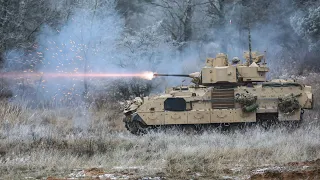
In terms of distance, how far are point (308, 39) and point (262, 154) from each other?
1464 centimetres

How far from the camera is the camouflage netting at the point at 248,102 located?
50.0 ft

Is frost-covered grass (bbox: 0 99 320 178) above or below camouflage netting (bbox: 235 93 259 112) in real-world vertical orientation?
below

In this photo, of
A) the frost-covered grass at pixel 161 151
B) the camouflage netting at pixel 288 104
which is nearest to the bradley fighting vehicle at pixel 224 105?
the camouflage netting at pixel 288 104

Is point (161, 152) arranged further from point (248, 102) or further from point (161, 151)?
point (248, 102)

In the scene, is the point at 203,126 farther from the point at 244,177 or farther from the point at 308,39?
the point at 308,39

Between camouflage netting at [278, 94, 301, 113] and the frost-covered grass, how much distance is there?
67cm

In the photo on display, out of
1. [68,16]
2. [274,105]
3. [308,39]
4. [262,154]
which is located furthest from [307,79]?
[262,154]

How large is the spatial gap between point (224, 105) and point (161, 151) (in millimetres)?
4546

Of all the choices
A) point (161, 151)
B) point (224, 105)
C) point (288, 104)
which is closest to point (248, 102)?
point (224, 105)

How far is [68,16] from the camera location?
2505cm

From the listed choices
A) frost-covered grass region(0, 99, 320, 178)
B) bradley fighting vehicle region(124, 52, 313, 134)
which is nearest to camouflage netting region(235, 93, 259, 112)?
bradley fighting vehicle region(124, 52, 313, 134)

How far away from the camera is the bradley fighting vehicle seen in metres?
15.4

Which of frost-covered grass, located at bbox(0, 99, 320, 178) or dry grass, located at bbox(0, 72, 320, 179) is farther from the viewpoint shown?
frost-covered grass, located at bbox(0, 99, 320, 178)

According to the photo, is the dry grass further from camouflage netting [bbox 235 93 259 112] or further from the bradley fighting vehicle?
camouflage netting [bbox 235 93 259 112]
